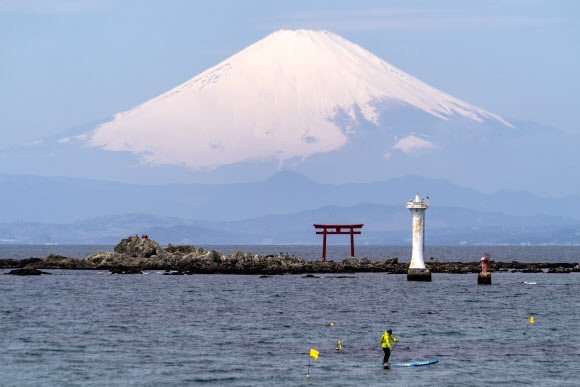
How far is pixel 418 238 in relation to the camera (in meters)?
87.3

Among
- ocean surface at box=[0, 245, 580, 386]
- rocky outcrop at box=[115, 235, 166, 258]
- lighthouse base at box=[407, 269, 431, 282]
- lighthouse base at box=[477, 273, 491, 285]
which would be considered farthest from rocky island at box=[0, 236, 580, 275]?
ocean surface at box=[0, 245, 580, 386]

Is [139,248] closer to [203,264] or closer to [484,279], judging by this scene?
[203,264]

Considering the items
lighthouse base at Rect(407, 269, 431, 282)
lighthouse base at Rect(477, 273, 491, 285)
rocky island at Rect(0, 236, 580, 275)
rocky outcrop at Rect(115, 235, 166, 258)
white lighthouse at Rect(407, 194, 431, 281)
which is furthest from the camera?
rocky outcrop at Rect(115, 235, 166, 258)

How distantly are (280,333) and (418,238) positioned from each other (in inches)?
1341

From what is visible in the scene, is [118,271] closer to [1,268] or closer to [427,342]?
[1,268]

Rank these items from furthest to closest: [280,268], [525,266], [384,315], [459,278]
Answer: [525,266] → [280,268] → [459,278] → [384,315]

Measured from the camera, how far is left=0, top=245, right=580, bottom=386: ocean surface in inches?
1657

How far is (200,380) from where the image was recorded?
40719mm

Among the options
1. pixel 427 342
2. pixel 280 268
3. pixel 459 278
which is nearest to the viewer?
pixel 427 342

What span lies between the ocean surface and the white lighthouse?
1042 millimetres

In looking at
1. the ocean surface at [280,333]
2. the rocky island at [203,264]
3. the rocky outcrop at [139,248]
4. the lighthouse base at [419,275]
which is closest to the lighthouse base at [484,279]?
the ocean surface at [280,333]

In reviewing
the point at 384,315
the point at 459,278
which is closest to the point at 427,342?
the point at 384,315

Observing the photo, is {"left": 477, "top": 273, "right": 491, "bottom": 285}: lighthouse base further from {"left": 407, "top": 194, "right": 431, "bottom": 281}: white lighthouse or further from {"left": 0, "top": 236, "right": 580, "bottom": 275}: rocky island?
{"left": 0, "top": 236, "right": 580, "bottom": 275}: rocky island

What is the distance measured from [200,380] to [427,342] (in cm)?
1439
